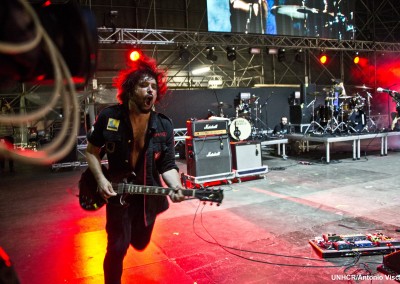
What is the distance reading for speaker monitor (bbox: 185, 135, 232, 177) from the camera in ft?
23.8

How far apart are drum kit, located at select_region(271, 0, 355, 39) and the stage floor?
7.74 meters

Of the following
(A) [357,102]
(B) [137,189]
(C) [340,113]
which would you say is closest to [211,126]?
(B) [137,189]

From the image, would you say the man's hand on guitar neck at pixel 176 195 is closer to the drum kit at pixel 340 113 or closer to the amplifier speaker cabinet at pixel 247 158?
the amplifier speaker cabinet at pixel 247 158

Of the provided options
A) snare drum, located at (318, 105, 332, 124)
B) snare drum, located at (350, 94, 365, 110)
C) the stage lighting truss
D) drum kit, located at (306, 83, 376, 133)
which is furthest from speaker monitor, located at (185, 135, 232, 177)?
the stage lighting truss

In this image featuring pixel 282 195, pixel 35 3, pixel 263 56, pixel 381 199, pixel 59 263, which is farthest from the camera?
pixel 263 56

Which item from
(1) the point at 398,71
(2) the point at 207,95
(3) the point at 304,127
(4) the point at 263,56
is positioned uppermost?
(4) the point at 263,56

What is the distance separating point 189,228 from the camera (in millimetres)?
4637

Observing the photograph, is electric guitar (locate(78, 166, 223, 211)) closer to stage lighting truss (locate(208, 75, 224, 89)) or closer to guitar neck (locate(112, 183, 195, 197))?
guitar neck (locate(112, 183, 195, 197))

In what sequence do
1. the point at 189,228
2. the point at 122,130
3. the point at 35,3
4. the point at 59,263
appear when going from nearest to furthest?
1. the point at 35,3
2. the point at 122,130
3. the point at 59,263
4. the point at 189,228

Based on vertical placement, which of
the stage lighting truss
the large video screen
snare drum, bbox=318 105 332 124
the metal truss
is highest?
the large video screen

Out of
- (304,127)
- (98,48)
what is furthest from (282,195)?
(304,127)

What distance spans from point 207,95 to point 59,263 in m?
10.8

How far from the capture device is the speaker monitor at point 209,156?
7.26 meters

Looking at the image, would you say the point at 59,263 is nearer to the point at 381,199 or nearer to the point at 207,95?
the point at 381,199
